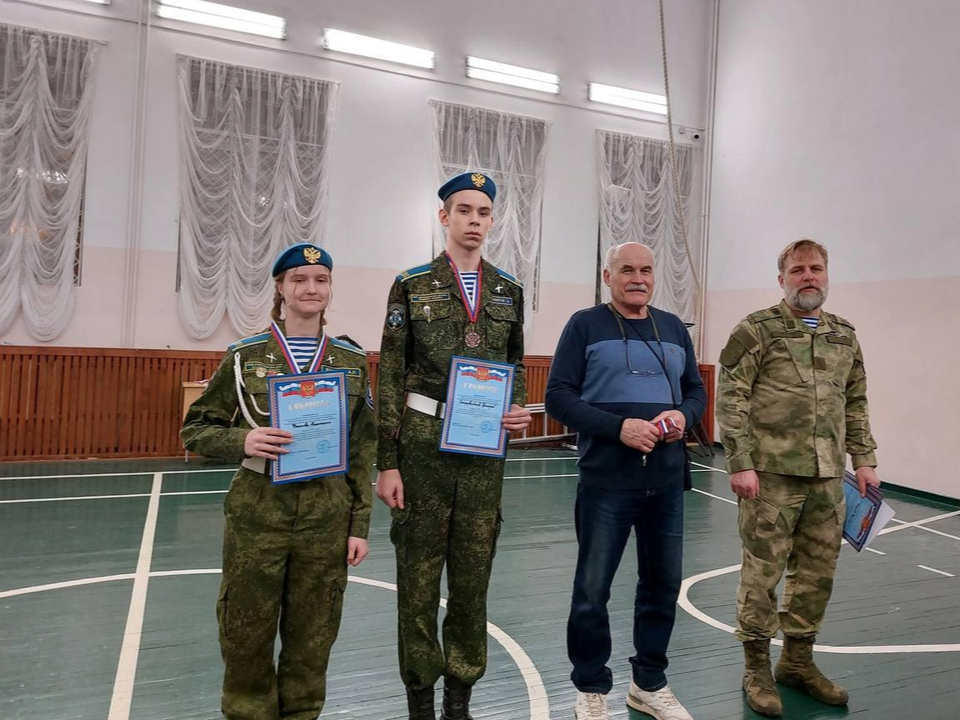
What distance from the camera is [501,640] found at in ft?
10.1

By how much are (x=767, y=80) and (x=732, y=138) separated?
0.91 meters

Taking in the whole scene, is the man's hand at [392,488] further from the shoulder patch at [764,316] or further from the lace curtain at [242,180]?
the lace curtain at [242,180]

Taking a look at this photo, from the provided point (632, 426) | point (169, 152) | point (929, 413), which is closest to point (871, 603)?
point (632, 426)

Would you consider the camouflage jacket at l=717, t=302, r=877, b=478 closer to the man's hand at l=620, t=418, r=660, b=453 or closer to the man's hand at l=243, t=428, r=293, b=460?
the man's hand at l=620, t=418, r=660, b=453

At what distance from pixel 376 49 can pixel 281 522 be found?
797cm

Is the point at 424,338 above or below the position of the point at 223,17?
below

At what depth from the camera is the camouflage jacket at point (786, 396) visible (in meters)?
2.52

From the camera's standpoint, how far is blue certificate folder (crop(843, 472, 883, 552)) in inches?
104

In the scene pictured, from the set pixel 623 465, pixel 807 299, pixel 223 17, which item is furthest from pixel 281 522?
pixel 223 17

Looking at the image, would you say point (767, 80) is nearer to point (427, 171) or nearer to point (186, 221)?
point (427, 171)

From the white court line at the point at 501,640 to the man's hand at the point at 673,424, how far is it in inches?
44.5


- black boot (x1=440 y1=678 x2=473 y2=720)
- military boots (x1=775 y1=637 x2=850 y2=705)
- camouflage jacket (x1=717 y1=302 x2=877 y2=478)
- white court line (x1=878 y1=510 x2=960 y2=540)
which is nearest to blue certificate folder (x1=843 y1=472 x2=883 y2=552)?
camouflage jacket (x1=717 y1=302 x2=877 y2=478)

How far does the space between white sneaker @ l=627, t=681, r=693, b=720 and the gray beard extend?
155cm

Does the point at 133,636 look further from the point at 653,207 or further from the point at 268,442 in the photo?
the point at 653,207
